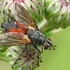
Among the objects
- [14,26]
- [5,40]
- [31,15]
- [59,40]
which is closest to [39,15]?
[31,15]

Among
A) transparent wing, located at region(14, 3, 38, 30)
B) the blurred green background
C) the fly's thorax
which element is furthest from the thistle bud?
the blurred green background

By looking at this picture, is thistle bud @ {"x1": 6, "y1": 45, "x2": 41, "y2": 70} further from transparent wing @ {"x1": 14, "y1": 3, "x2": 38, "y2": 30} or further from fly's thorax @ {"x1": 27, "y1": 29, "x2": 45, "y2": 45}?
transparent wing @ {"x1": 14, "y1": 3, "x2": 38, "y2": 30}

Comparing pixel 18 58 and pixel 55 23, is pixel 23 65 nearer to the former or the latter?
pixel 18 58

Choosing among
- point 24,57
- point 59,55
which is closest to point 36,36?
point 24,57

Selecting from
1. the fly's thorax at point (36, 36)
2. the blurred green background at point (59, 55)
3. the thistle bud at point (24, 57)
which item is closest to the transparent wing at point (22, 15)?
the fly's thorax at point (36, 36)

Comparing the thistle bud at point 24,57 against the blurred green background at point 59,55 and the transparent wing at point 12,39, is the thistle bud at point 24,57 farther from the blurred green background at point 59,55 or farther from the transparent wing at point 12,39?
the blurred green background at point 59,55
